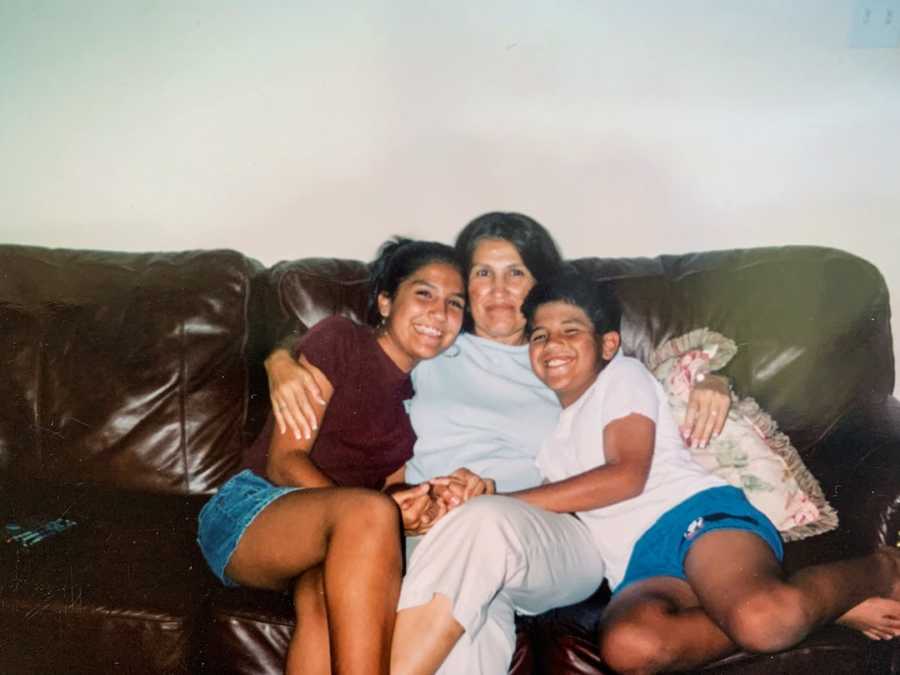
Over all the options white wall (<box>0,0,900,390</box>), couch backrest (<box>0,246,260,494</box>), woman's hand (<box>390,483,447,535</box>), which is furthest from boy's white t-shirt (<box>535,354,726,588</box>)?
couch backrest (<box>0,246,260,494</box>)

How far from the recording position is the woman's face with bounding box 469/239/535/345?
1.74 metres

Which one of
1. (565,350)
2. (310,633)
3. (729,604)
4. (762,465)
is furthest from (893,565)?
(310,633)

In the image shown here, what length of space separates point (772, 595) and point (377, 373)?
3.07 ft

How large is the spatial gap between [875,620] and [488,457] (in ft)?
2.75

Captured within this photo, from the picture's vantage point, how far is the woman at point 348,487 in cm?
115

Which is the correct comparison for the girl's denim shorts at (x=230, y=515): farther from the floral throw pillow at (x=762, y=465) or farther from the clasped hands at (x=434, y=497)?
the floral throw pillow at (x=762, y=465)

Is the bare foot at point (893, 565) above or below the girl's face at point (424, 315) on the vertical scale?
below

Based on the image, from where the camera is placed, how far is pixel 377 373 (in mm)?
1612

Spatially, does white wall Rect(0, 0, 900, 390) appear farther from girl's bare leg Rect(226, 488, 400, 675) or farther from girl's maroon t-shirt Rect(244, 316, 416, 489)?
girl's bare leg Rect(226, 488, 400, 675)

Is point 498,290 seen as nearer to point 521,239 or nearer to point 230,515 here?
point 521,239

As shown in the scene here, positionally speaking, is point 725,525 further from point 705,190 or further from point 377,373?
point 705,190

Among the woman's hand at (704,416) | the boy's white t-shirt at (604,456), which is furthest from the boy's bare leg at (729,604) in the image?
the woman's hand at (704,416)

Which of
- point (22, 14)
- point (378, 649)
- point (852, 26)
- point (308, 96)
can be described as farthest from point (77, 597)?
point (852, 26)

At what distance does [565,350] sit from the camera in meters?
1.60
